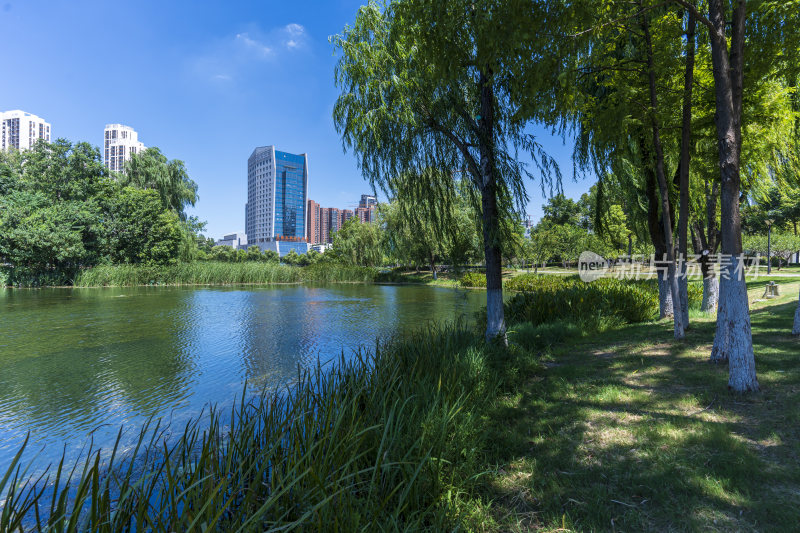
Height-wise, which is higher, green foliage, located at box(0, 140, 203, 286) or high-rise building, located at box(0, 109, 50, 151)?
high-rise building, located at box(0, 109, 50, 151)

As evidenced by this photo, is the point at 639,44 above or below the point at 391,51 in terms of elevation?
above

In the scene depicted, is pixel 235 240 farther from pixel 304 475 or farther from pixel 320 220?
pixel 304 475

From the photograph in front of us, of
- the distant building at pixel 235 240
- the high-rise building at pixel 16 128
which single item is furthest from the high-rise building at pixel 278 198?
the high-rise building at pixel 16 128

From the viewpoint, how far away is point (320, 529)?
1.75 meters

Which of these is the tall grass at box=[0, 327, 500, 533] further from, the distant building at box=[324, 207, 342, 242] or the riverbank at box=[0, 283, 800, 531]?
the distant building at box=[324, 207, 342, 242]

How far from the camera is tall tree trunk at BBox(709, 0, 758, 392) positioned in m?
4.01

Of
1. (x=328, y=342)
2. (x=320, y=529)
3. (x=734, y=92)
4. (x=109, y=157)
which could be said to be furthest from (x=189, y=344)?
(x=109, y=157)

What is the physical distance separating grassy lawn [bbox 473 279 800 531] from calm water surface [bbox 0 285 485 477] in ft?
9.68

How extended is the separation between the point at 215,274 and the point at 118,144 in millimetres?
113432

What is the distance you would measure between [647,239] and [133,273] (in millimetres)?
33915

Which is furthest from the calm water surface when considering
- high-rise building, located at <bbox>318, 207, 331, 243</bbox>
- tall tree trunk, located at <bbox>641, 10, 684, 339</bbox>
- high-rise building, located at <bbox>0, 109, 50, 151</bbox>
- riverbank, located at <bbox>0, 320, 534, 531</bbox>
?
high-rise building, located at <bbox>318, 207, 331, 243</bbox>

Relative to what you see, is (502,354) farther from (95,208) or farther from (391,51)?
(95,208)

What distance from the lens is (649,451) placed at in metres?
3.04

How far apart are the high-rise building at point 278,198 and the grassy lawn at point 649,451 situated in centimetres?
13598
